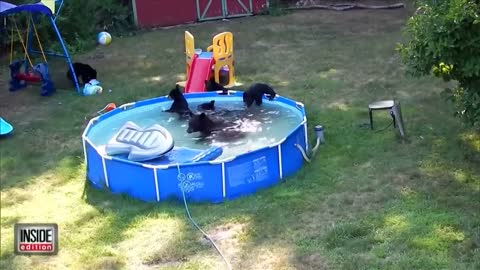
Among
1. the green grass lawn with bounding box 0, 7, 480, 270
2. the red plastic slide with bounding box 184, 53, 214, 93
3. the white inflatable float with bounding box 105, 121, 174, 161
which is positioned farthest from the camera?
the red plastic slide with bounding box 184, 53, 214, 93

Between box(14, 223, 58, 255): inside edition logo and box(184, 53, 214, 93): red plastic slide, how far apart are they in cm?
397

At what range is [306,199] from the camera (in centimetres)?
592

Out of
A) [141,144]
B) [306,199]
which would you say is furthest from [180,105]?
[306,199]

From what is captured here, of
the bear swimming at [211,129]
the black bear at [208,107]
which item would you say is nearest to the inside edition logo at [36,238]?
the bear swimming at [211,129]

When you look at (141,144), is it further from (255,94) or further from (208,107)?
(255,94)

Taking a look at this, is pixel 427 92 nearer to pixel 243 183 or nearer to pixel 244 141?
pixel 244 141

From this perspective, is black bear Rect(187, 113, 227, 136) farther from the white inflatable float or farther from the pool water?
the white inflatable float

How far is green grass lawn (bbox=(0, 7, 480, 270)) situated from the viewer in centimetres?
500

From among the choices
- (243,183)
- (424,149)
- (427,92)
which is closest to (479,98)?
(424,149)

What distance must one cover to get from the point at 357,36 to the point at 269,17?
3035 millimetres

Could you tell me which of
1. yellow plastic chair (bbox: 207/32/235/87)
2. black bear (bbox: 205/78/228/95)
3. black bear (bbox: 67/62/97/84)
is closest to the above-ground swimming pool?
black bear (bbox: 205/78/228/95)

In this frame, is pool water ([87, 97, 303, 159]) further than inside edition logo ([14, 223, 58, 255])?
Yes

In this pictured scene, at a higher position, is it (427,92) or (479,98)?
(479,98)

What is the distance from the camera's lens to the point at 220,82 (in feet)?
31.2
